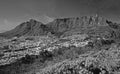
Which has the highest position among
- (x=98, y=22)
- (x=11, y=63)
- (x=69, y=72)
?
(x=98, y=22)

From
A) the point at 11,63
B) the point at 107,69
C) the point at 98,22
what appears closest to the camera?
the point at 107,69

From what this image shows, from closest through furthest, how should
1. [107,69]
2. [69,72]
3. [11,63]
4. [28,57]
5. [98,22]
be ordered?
1. [107,69]
2. [69,72]
3. [11,63]
4. [28,57]
5. [98,22]

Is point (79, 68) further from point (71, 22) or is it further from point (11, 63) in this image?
point (71, 22)

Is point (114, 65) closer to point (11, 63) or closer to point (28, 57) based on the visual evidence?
point (11, 63)

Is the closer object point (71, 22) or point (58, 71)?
point (58, 71)

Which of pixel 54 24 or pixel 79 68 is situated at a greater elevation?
pixel 54 24

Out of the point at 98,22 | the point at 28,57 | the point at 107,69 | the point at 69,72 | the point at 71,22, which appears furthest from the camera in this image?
the point at 71,22

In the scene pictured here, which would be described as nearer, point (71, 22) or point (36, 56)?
point (36, 56)

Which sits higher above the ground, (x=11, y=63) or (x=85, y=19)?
(x=85, y=19)

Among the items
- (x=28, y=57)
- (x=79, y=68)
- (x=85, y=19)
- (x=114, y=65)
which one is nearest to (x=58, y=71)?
(x=79, y=68)

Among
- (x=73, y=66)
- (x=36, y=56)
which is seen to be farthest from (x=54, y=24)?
(x=73, y=66)
